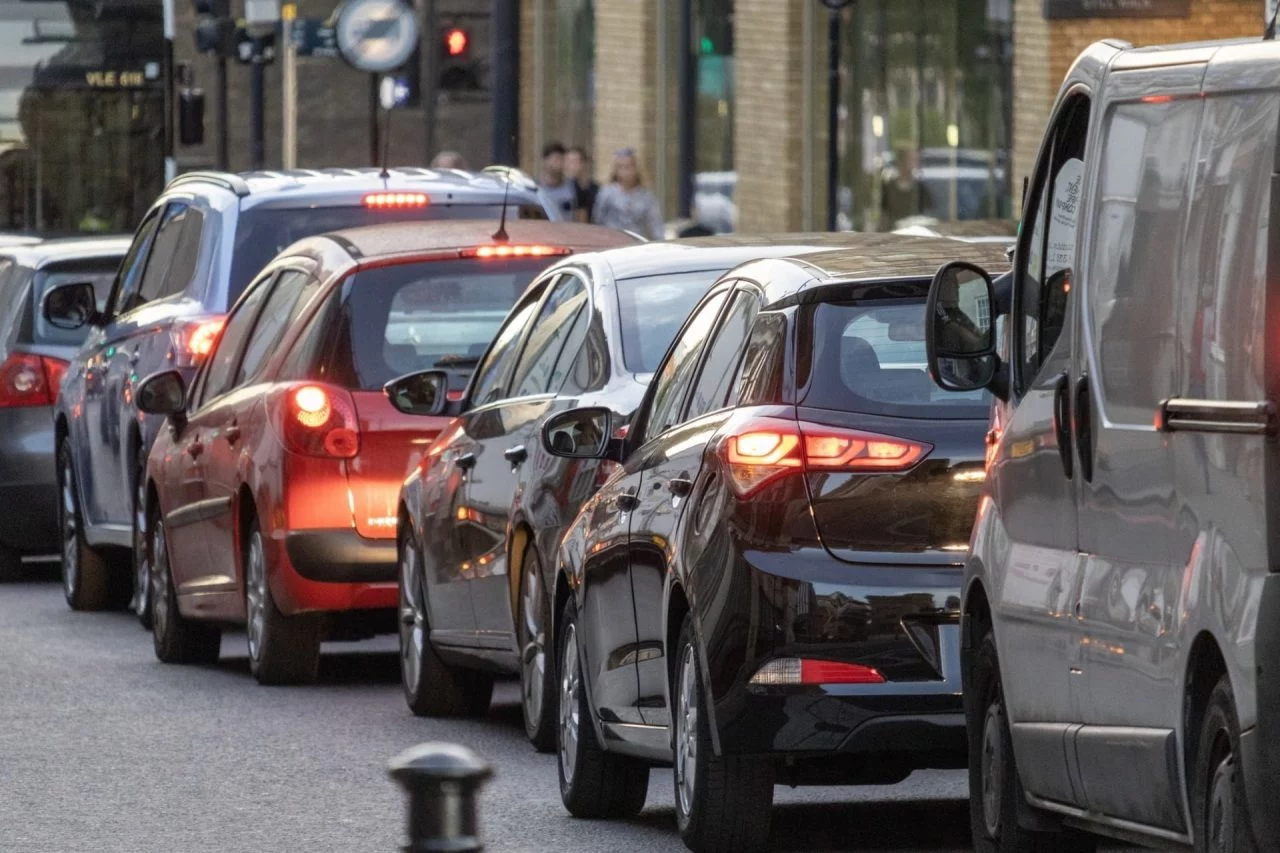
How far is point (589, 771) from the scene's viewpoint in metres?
9.38

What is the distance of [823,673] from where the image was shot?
805 centimetres

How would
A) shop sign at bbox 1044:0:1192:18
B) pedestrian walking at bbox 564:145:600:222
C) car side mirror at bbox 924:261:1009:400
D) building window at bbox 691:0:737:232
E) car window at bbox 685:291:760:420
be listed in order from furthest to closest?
building window at bbox 691:0:737:232
pedestrian walking at bbox 564:145:600:222
shop sign at bbox 1044:0:1192:18
car window at bbox 685:291:760:420
car side mirror at bbox 924:261:1009:400

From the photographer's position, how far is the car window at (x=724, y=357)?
345 inches

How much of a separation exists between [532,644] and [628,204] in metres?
15.3

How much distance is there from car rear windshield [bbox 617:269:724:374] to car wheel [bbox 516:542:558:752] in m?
0.66

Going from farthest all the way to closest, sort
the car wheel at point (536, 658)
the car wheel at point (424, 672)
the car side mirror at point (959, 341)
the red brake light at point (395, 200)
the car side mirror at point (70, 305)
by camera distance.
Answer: the car side mirror at point (70, 305) → the red brake light at point (395, 200) → the car wheel at point (424, 672) → the car wheel at point (536, 658) → the car side mirror at point (959, 341)

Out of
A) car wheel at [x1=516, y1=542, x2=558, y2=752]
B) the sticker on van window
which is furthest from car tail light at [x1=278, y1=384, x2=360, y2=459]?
the sticker on van window

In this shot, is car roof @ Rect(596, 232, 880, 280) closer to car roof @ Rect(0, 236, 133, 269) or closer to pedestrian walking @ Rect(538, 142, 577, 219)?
car roof @ Rect(0, 236, 133, 269)

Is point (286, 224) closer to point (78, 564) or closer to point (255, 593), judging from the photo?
point (255, 593)

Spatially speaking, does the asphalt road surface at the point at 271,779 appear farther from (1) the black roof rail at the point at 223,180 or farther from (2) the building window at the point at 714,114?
(2) the building window at the point at 714,114

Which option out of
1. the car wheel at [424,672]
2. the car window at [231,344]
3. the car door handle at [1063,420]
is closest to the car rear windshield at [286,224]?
the car window at [231,344]

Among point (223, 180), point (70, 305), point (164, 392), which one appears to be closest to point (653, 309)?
point (164, 392)

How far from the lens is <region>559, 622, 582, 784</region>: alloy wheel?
9.48m

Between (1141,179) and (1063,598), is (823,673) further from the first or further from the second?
(1141,179)
